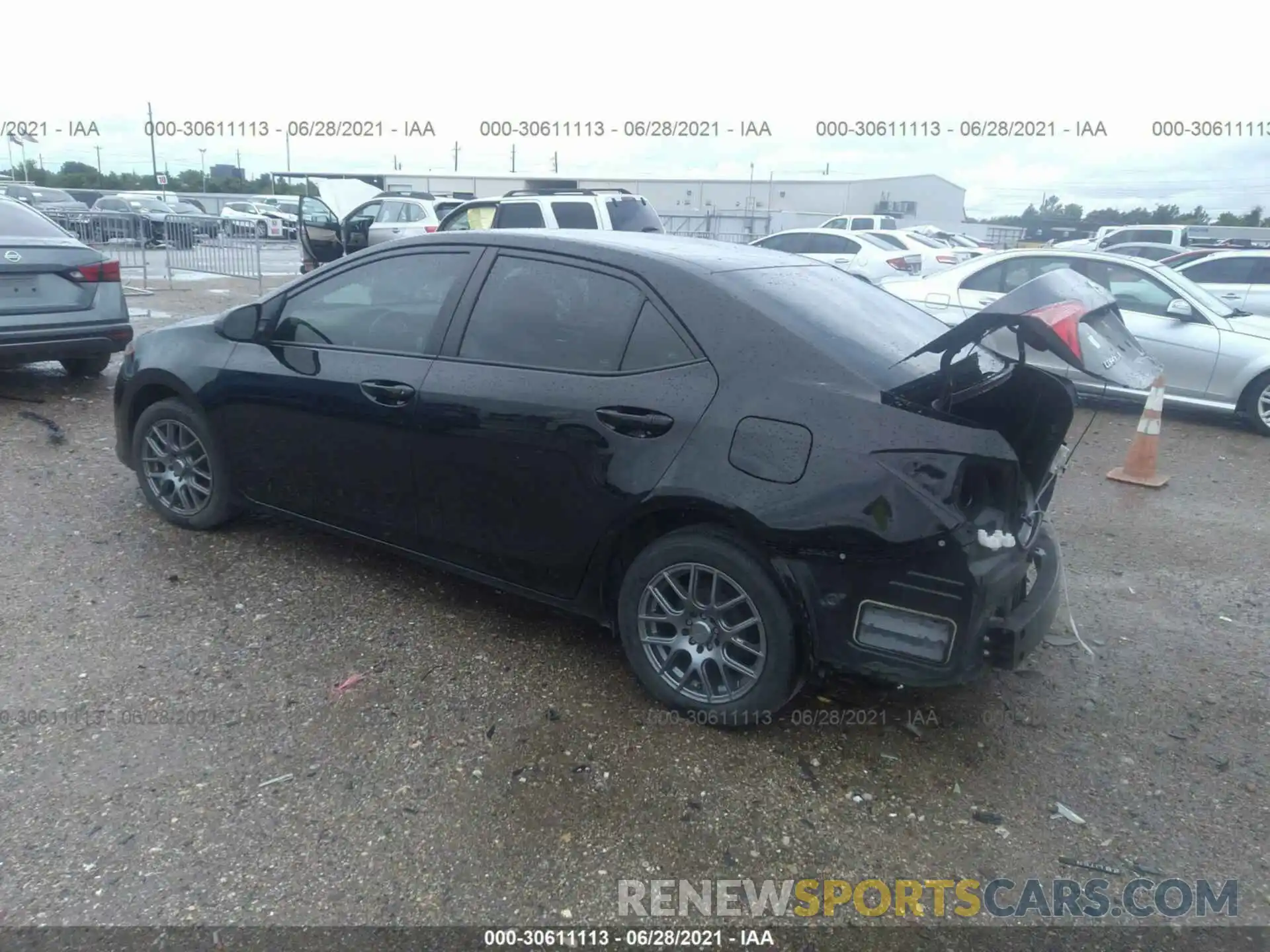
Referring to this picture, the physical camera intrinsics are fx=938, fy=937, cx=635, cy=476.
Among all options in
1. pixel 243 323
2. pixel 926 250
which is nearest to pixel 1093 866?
pixel 243 323

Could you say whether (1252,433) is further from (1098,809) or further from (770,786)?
(770,786)

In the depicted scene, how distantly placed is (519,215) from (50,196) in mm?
28951

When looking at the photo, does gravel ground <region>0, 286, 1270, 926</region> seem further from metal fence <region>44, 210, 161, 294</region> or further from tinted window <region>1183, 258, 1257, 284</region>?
metal fence <region>44, 210, 161, 294</region>

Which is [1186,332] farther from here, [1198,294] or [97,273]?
[97,273]

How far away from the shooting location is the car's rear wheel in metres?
8.16

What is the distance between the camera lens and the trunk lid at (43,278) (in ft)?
21.9

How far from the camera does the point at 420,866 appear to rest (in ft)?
8.55

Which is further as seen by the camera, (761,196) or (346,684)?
(761,196)

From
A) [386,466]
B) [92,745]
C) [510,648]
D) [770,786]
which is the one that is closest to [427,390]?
[386,466]

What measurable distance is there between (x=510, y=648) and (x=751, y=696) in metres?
1.10

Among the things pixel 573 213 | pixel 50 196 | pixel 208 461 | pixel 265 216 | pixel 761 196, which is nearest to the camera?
pixel 208 461

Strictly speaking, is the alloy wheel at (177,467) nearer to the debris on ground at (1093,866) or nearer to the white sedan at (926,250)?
the debris on ground at (1093,866)

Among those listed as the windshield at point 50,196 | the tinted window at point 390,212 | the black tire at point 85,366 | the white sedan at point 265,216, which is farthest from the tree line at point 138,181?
the black tire at point 85,366

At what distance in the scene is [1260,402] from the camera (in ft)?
26.8
